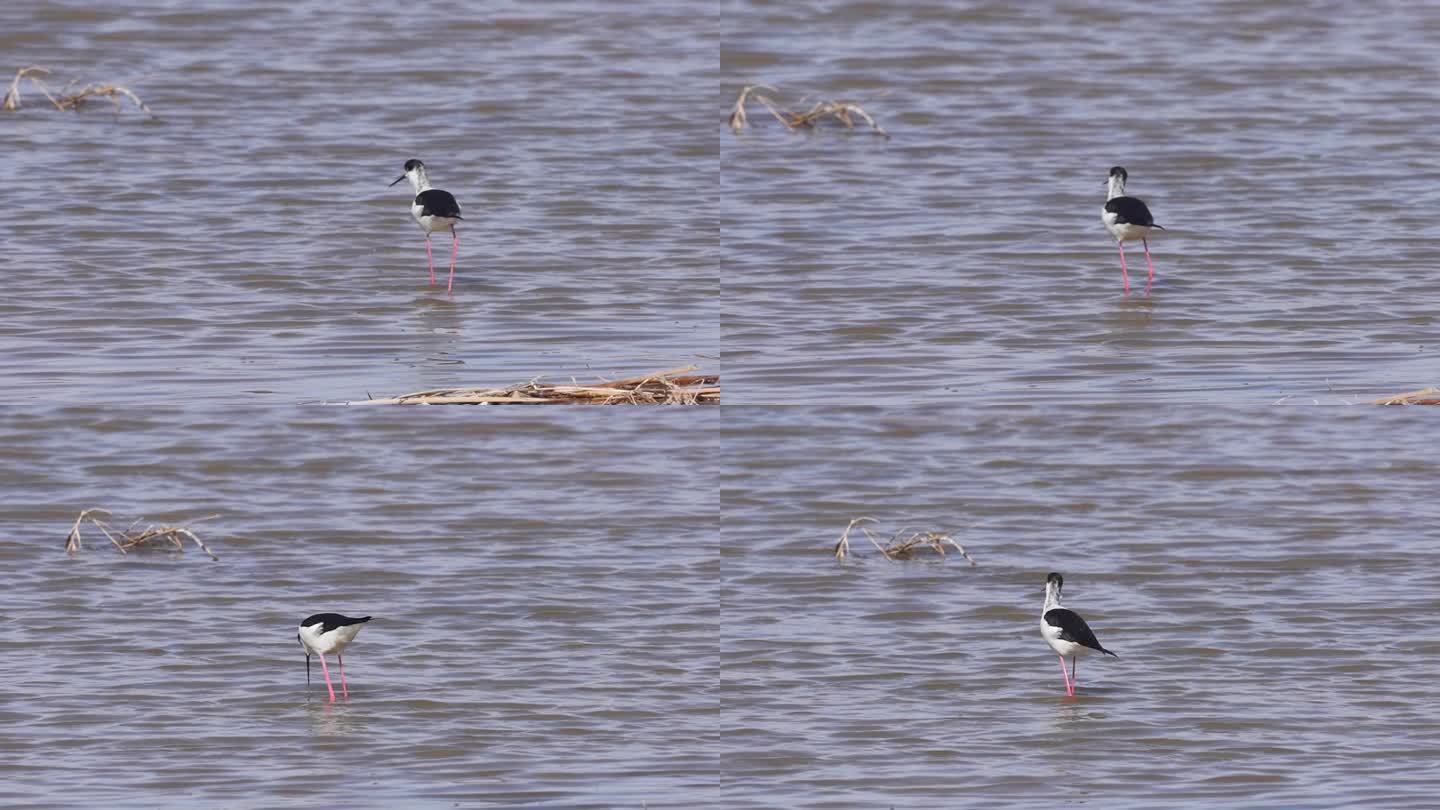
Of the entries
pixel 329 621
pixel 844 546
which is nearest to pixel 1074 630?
pixel 844 546

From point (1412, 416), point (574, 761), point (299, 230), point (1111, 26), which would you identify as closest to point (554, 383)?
point (574, 761)

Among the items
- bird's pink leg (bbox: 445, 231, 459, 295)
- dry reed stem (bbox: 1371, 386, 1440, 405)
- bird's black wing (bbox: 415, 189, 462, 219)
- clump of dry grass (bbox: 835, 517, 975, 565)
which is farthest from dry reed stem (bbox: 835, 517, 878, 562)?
bird's black wing (bbox: 415, 189, 462, 219)

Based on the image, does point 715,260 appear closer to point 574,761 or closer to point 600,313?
point 600,313

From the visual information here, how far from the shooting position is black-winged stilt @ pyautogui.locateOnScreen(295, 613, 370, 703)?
441 inches

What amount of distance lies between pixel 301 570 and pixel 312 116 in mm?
8200

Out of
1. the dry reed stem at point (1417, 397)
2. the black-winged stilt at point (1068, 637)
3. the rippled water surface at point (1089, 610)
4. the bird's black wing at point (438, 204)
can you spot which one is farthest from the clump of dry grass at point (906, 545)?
the bird's black wing at point (438, 204)

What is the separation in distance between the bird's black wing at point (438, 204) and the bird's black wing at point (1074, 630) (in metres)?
5.57

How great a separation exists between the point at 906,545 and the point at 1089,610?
129 centimetres

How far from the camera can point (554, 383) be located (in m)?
12.8

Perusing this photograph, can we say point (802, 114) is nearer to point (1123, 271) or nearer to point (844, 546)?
point (1123, 271)

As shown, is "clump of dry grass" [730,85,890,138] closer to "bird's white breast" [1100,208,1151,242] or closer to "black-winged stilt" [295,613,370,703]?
"bird's white breast" [1100,208,1151,242]

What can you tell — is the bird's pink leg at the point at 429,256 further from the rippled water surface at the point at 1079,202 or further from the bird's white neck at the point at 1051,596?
the bird's white neck at the point at 1051,596

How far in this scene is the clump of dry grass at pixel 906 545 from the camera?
43.7 ft

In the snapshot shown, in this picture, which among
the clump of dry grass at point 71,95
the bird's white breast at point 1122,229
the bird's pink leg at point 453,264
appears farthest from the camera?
the clump of dry grass at point 71,95
